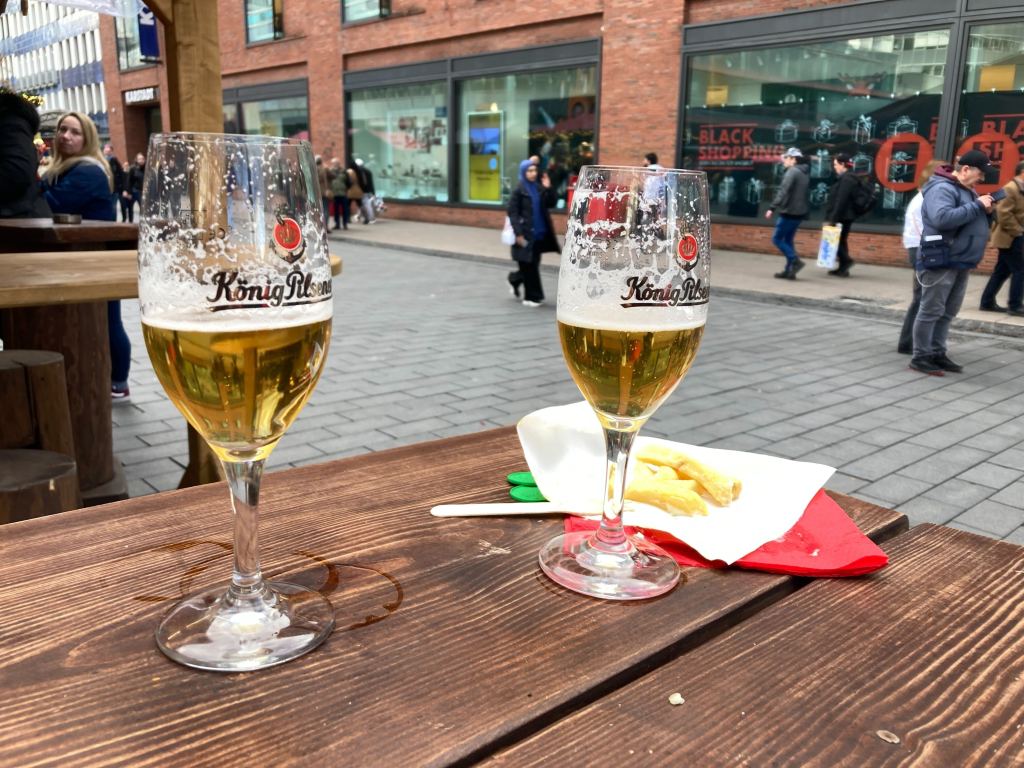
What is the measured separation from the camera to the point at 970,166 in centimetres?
642

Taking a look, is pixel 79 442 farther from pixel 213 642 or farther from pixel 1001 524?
pixel 1001 524

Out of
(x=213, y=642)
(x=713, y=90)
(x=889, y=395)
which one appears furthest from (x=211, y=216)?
(x=713, y=90)

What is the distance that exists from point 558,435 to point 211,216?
0.63 metres

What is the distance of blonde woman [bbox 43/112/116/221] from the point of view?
585cm

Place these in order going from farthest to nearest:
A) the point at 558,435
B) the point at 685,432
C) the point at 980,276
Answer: the point at 980,276 < the point at 685,432 < the point at 558,435

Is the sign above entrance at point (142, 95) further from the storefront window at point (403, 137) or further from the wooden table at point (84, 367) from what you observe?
the wooden table at point (84, 367)

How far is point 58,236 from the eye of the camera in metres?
3.66

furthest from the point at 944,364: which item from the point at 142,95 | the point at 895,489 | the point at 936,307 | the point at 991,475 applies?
the point at 142,95

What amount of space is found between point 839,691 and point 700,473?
409mm

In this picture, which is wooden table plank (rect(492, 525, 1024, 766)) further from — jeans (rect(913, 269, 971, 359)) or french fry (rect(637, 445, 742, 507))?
jeans (rect(913, 269, 971, 359))

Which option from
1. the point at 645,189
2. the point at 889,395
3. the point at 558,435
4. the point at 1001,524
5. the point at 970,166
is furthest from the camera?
the point at 970,166

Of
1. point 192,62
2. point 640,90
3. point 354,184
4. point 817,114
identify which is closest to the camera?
point 192,62

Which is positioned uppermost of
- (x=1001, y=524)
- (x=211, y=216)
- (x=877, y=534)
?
(x=211, y=216)

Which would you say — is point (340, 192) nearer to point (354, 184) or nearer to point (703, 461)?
point (354, 184)
